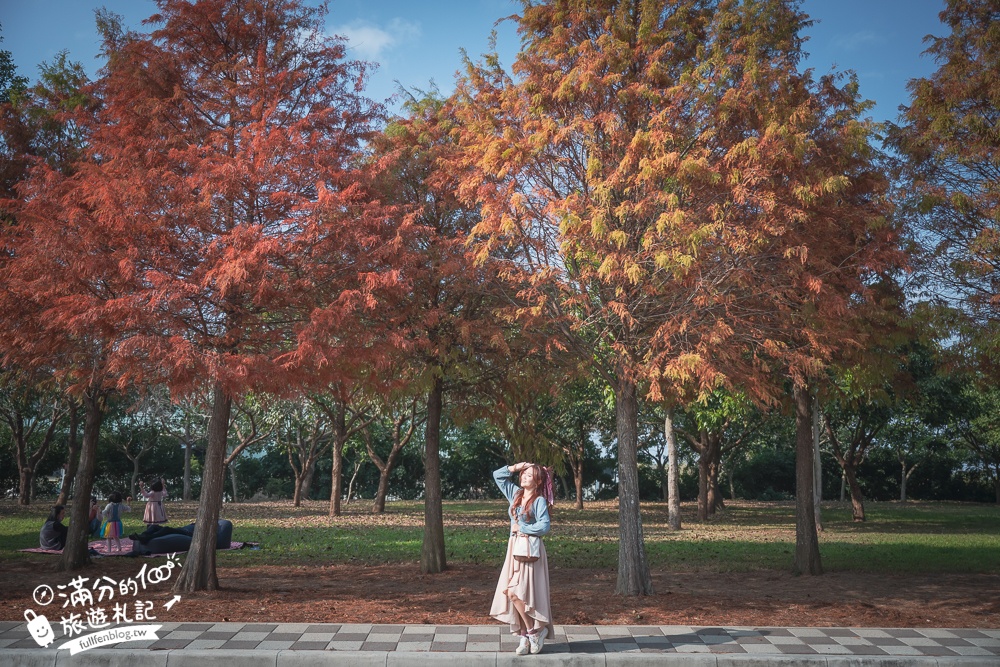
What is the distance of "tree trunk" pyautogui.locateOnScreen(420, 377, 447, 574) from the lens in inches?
527

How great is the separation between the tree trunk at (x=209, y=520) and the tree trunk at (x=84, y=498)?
3.06 meters

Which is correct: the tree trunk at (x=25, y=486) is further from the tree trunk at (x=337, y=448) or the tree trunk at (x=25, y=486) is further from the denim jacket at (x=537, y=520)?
the denim jacket at (x=537, y=520)

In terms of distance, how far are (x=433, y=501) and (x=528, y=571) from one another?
6.72 m

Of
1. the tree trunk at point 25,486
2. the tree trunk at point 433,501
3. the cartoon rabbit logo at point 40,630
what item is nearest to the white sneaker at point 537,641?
the cartoon rabbit logo at point 40,630

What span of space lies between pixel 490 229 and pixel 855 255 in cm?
577

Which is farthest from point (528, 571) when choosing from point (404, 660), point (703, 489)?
point (703, 489)

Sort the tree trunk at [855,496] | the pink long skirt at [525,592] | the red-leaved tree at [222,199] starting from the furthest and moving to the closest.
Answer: the tree trunk at [855,496], the red-leaved tree at [222,199], the pink long skirt at [525,592]

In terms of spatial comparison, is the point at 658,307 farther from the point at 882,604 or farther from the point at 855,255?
the point at 882,604

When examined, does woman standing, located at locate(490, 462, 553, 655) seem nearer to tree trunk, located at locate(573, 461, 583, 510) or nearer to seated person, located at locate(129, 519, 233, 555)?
seated person, located at locate(129, 519, 233, 555)

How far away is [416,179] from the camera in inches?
535

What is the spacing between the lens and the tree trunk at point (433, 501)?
1338 centimetres

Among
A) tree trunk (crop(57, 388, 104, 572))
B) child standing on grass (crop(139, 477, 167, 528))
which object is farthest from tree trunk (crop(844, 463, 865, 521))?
tree trunk (crop(57, 388, 104, 572))

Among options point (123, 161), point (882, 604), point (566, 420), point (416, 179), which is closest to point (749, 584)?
point (882, 604)

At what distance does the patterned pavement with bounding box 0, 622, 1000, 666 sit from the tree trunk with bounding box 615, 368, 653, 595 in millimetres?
2426
